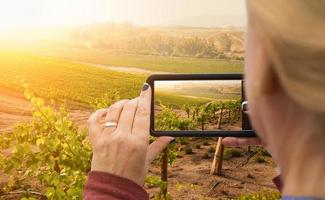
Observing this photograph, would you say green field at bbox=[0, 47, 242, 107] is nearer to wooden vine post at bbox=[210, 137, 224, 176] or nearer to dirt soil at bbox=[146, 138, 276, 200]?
dirt soil at bbox=[146, 138, 276, 200]

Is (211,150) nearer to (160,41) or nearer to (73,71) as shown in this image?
(73,71)

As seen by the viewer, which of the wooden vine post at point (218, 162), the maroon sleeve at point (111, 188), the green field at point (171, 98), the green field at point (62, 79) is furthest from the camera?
the green field at point (62, 79)

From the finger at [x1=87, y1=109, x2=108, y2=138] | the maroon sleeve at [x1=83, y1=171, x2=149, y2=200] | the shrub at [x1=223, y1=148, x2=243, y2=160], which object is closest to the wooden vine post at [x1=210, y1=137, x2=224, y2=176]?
the shrub at [x1=223, y1=148, x2=243, y2=160]

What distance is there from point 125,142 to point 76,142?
6.56 feet

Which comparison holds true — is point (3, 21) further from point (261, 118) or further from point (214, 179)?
point (261, 118)

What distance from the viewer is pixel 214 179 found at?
8.05m

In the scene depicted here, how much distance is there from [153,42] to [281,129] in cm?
1590

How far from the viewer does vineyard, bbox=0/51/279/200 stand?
8.76 feet

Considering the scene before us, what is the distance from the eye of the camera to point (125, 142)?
0.71 meters

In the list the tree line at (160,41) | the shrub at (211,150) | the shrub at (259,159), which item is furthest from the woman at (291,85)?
the tree line at (160,41)

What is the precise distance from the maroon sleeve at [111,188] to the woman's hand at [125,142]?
14 millimetres

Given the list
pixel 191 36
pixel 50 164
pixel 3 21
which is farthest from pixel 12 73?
pixel 50 164

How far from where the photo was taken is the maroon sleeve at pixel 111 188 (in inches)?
25.4

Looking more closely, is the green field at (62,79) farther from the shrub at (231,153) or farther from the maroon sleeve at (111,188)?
the maroon sleeve at (111,188)
